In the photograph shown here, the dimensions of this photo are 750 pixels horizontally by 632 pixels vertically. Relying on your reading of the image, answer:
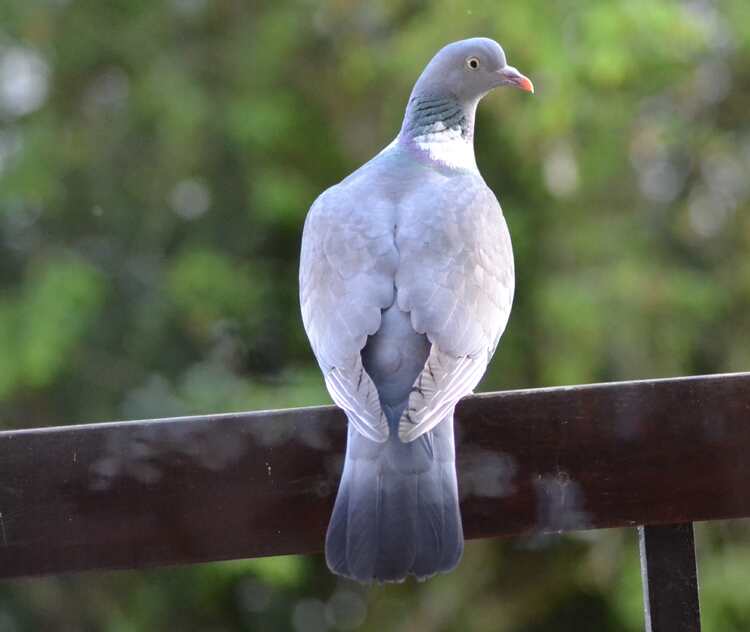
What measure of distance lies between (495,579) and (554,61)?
1.95 metres

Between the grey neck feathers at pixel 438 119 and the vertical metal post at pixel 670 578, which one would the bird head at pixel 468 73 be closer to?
the grey neck feathers at pixel 438 119

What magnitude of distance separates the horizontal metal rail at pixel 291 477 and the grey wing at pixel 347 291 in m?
0.15

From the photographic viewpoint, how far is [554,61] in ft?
12.2

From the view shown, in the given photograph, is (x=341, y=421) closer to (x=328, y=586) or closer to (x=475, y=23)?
(x=475, y=23)

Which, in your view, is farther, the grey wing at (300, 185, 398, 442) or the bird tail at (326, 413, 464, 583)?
the grey wing at (300, 185, 398, 442)

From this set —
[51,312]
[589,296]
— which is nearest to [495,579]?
[589,296]

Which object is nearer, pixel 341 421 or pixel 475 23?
pixel 341 421

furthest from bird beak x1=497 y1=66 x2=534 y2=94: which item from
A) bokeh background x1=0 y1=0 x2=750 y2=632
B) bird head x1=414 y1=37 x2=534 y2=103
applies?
bokeh background x1=0 y1=0 x2=750 y2=632

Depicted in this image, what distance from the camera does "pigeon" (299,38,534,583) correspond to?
4.83 feet

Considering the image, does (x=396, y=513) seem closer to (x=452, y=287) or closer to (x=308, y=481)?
(x=308, y=481)

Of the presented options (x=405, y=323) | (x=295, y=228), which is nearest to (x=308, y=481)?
(x=405, y=323)

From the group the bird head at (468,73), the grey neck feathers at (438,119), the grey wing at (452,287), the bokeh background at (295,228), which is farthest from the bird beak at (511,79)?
the bokeh background at (295,228)

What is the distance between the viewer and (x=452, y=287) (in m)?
1.99

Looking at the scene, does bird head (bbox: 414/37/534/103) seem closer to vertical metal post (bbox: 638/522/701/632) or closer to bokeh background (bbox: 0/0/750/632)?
bokeh background (bbox: 0/0/750/632)
